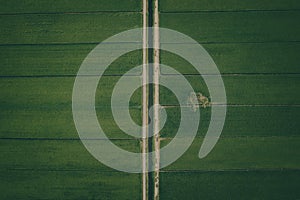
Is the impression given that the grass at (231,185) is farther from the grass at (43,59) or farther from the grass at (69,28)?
the grass at (69,28)

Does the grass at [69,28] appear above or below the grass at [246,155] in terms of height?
above

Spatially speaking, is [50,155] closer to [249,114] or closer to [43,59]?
[43,59]

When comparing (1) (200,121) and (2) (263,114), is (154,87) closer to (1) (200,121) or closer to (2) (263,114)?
(1) (200,121)

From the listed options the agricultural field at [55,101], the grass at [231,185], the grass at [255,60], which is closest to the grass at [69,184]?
the agricultural field at [55,101]

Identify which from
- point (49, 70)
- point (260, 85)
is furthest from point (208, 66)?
point (49, 70)

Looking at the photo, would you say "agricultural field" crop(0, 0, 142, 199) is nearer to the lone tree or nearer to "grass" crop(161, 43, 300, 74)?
"grass" crop(161, 43, 300, 74)

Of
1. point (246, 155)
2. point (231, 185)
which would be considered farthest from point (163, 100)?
point (231, 185)
